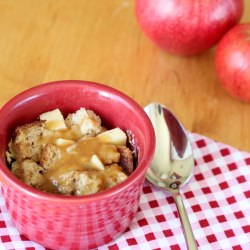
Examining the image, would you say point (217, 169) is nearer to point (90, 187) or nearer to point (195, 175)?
point (195, 175)

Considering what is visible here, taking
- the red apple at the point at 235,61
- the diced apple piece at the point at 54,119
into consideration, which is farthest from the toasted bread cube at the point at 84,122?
the red apple at the point at 235,61

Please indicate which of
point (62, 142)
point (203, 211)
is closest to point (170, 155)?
point (203, 211)

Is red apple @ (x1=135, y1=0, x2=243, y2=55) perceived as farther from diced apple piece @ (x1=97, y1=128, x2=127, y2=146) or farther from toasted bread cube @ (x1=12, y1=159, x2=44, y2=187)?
toasted bread cube @ (x1=12, y1=159, x2=44, y2=187)

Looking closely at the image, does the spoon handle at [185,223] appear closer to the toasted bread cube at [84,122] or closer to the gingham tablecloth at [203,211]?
the gingham tablecloth at [203,211]

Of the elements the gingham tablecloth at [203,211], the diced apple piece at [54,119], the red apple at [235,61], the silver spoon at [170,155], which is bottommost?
the gingham tablecloth at [203,211]

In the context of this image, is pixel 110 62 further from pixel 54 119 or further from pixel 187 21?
pixel 54 119

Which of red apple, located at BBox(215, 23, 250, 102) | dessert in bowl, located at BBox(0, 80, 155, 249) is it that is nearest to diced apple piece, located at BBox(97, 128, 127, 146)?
dessert in bowl, located at BBox(0, 80, 155, 249)
